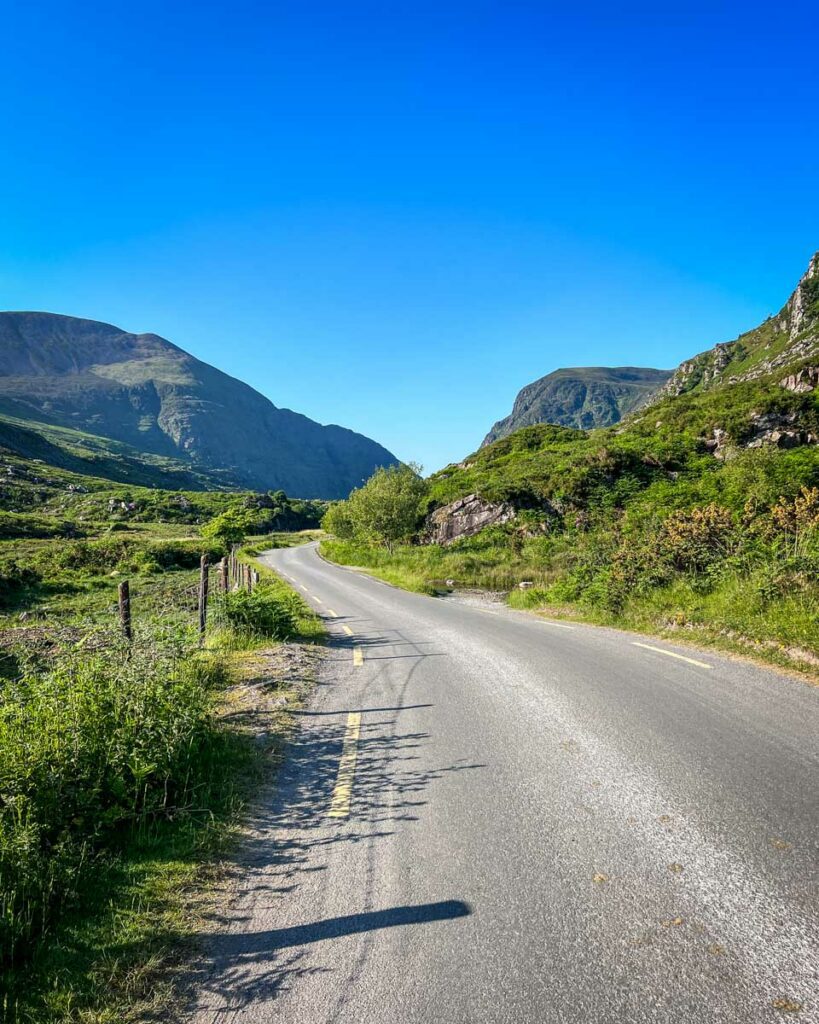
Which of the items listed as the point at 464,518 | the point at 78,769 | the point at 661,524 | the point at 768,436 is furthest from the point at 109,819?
the point at 768,436

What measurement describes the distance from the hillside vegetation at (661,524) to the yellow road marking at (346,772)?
248 inches

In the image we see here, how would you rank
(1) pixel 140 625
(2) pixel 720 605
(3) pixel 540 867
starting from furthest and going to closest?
(2) pixel 720 605, (1) pixel 140 625, (3) pixel 540 867

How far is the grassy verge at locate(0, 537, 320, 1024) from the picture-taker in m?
2.65

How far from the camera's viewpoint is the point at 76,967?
2699mm

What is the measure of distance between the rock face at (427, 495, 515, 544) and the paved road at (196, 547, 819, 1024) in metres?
27.8

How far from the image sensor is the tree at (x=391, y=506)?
4088 centimetres

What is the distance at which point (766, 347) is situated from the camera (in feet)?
377

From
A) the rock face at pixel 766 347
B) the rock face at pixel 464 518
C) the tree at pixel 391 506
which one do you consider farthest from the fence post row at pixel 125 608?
the rock face at pixel 766 347

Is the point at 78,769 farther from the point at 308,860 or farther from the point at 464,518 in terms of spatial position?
the point at 464,518

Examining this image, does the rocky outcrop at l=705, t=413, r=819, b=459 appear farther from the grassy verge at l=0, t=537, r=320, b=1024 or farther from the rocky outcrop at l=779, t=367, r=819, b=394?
the grassy verge at l=0, t=537, r=320, b=1024

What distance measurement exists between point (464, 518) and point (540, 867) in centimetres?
3311

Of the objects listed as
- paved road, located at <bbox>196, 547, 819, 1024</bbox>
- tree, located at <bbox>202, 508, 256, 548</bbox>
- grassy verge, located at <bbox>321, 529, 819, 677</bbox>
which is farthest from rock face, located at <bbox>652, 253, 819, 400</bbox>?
paved road, located at <bbox>196, 547, 819, 1024</bbox>

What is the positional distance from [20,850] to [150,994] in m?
1.28

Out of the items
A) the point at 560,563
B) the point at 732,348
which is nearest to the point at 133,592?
the point at 560,563
